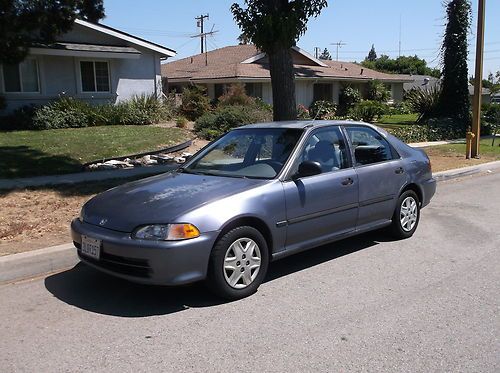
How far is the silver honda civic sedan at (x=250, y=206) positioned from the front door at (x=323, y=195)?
11 millimetres

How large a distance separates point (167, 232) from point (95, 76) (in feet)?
60.3

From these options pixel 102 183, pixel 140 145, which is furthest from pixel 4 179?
pixel 140 145

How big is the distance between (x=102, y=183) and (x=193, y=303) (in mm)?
5483

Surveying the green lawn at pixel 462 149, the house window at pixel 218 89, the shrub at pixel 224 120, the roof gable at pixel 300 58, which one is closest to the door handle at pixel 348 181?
the green lawn at pixel 462 149

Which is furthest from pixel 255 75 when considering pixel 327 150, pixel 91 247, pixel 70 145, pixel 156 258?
pixel 156 258

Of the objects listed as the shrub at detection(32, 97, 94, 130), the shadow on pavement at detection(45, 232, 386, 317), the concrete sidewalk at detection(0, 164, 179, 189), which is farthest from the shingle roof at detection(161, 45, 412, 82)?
the shadow on pavement at detection(45, 232, 386, 317)

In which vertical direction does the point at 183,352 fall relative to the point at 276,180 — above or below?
below

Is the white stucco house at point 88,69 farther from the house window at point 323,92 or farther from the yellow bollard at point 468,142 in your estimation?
the yellow bollard at point 468,142

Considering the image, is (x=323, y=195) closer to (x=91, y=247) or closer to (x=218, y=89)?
(x=91, y=247)

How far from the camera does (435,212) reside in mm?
8430

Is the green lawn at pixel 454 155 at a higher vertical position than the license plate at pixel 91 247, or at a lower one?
lower

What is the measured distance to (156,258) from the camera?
4246 millimetres

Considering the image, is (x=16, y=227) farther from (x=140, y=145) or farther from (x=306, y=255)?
(x=140, y=145)

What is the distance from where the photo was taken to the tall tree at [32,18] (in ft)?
42.3
